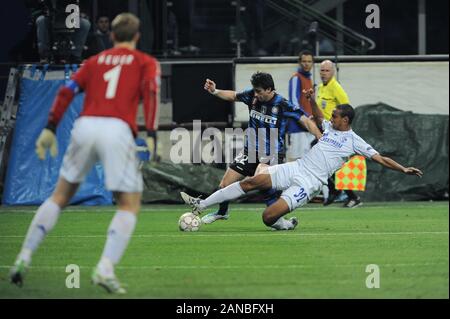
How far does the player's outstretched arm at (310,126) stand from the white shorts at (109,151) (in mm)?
5761

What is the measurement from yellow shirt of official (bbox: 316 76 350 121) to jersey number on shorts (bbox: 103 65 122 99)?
9642mm

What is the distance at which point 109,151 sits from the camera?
886 centimetres

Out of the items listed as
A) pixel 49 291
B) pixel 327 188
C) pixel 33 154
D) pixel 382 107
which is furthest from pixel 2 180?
pixel 49 291

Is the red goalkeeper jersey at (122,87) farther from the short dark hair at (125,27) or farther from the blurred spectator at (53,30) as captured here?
the blurred spectator at (53,30)

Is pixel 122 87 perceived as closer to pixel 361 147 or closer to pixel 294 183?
pixel 294 183

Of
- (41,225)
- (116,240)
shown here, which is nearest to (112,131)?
(116,240)

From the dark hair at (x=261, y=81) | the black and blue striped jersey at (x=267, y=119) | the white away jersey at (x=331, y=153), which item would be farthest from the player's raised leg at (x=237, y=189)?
the dark hair at (x=261, y=81)

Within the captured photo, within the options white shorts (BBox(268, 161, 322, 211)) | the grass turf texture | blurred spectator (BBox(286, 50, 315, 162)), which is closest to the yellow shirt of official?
blurred spectator (BBox(286, 50, 315, 162))

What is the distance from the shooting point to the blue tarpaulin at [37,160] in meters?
19.5

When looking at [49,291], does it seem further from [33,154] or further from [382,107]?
[382,107]

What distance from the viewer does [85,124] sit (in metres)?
8.98

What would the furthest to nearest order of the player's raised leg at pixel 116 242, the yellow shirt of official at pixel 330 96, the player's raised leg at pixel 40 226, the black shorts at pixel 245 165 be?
the yellow shirt of official at pixel 330 96 < the black shorts at pixel 245 165 < the player's raised leg at pixel 40 226 < the player's raised leg at pixel 116 242

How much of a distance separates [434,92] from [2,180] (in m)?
8.47

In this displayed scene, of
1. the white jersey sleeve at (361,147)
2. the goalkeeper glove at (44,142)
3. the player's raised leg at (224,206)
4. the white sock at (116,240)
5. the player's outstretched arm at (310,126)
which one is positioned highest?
the goalkeeper glove at (44,142)
